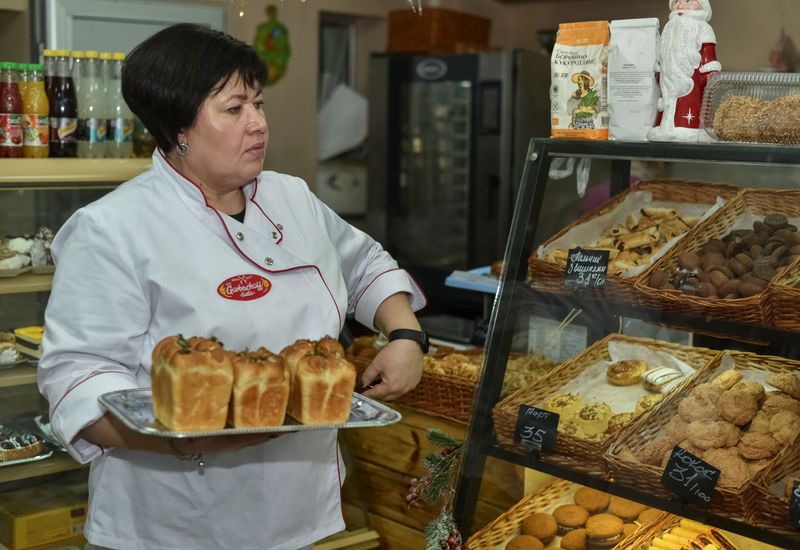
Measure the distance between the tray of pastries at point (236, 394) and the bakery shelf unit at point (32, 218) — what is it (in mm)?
1253

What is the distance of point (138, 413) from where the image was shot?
1773 millimetres

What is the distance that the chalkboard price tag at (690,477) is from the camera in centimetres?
192

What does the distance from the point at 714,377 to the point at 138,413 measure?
120 centimetres

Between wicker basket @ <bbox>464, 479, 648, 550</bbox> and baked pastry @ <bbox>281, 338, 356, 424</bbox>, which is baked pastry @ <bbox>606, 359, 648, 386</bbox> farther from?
baked pastry @ <bbox>281, 338, 356, 424</bbox>

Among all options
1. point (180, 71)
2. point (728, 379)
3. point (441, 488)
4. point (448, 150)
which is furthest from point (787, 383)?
point (448, 150)

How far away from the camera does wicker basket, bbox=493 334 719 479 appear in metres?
2.13

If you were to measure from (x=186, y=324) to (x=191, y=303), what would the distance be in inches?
1.7

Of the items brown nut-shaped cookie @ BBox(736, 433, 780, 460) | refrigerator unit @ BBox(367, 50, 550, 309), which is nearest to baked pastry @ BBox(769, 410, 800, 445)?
brown nut-shaped cookie @ BBox(736, 433, 780, 460)

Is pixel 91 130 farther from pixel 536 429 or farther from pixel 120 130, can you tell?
pixel 536 429

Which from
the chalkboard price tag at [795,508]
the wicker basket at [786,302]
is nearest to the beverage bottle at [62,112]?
the wicker basket at [786,302]

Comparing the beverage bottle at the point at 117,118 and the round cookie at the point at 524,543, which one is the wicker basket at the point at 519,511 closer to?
the round cookie at the point at 524,543

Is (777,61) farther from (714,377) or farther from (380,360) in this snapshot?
(380,360)

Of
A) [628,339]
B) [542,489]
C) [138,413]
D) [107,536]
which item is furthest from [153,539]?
[628,339]

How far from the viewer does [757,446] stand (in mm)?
1979
